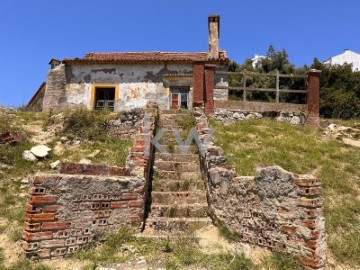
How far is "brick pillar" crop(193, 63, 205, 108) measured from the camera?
40.0ft

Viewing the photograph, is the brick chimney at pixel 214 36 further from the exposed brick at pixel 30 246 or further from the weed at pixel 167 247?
the exposed brick at pixel 30 246

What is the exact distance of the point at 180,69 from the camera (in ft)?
60.5

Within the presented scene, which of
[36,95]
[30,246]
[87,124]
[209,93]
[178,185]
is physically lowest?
[30,246]

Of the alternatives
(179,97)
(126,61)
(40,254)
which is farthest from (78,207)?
(126,61)

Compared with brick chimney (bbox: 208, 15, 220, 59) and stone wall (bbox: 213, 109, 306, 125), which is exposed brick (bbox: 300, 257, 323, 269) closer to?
stone wall (bbox: 213, 109, 306, 125)

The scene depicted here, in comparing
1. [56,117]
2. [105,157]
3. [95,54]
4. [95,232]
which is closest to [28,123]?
[56,117]

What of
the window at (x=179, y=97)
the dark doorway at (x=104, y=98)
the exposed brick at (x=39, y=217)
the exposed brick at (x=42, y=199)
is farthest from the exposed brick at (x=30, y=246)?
the dark doorway at (x=104, y=98)

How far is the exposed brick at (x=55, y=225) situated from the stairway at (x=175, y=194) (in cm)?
135

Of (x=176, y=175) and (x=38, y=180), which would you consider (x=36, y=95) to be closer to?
(x=176, y=175)

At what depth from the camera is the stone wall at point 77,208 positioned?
15.5ft

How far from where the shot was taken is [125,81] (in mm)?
18750

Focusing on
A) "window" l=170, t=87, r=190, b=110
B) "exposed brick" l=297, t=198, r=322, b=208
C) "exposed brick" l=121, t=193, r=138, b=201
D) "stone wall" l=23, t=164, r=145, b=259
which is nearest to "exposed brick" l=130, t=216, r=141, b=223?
"stone wall" l=23, t=164, r=145, b=259

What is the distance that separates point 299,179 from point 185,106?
14397 millimetres

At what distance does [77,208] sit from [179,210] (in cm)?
198
